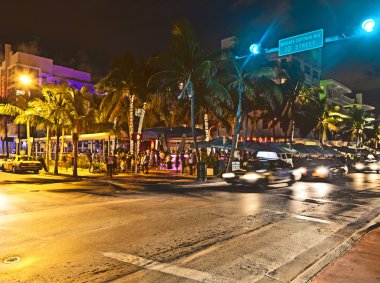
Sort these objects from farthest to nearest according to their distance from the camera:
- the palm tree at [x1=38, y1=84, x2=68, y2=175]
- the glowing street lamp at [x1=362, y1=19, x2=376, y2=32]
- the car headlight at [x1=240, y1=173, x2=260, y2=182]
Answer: the palm tree at [x1=38, y1=84, x2=68, y2=175] < the car headlight at [x1=240, y1=173, x2=260, y2=182] < the glowing street lamp at [x1=362, y1=19, x2=376, y2=32]

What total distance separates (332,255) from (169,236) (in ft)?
10.7

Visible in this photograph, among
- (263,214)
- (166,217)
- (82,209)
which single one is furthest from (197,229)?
(82,209)

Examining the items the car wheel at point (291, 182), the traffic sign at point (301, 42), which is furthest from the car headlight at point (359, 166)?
the traffic sign at point (301, 42)

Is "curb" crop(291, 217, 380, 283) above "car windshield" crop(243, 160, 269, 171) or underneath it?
underneath

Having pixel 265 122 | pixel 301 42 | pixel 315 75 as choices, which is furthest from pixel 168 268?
pixel 315 75

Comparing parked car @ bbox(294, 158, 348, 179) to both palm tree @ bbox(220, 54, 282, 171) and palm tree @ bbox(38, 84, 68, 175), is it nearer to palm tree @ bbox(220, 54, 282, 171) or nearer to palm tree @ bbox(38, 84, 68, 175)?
palm tree @ bbox(220, 54, 282, 171)

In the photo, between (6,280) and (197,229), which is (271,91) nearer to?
(197,229)

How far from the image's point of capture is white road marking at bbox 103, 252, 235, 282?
200 inches

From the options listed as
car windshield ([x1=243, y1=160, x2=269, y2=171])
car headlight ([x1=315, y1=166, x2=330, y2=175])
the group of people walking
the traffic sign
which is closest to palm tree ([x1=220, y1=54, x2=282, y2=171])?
the group of people walking

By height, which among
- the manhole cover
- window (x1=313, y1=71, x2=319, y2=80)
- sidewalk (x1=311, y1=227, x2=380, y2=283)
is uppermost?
window (x1=313, y1=71, x2=319, y2=80)

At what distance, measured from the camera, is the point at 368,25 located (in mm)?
9141

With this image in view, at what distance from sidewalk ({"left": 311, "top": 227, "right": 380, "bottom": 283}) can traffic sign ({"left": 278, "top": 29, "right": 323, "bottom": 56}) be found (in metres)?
6.18

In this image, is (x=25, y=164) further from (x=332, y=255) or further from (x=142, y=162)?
(x=332, y=255)

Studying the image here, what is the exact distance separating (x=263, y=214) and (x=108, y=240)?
490 centimetres
